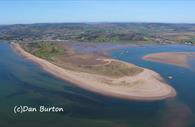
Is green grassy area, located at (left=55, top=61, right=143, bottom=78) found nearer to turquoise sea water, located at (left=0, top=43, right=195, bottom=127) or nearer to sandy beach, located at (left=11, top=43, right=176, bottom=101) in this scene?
sandy beach, located at (left=11, top=43, right=176, bottom=101)

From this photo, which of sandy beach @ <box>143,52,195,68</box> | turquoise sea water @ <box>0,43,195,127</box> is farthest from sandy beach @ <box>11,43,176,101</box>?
sandy beach @ <box>143,52,195,68</box>

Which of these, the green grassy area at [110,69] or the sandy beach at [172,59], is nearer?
the green grassy area at [110,69]

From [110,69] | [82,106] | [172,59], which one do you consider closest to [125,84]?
[110,69]

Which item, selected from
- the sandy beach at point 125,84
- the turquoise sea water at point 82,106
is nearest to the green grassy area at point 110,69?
the sandy beach at point 125,84

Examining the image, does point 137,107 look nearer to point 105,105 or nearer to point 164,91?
point 105,105

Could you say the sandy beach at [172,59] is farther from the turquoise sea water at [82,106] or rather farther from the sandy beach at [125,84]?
the turquoise sea water at [82,106]
